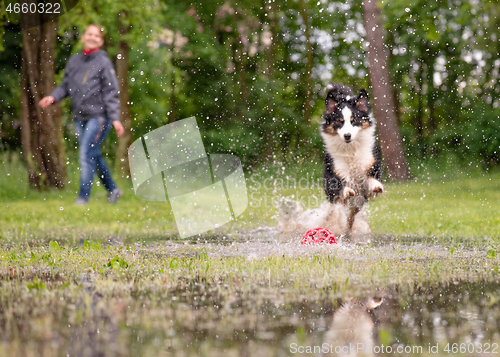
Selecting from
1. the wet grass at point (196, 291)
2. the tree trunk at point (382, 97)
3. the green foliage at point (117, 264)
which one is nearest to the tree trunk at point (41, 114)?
the tree trunk at point (382, 97)

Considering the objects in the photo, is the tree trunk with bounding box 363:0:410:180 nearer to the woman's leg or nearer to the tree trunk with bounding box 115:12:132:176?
the tree trunk with bounding box 115:12:132:176

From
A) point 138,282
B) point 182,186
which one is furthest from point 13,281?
point 182,186

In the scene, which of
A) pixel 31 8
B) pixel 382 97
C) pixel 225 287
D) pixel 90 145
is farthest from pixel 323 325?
pixel 382 97

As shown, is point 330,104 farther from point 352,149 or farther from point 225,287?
point 225,287

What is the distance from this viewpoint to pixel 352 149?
23.3 feet

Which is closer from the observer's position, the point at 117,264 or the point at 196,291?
the point at 196,291

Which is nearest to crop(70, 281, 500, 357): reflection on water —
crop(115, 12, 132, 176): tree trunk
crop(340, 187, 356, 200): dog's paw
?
crop(340, 187, 356, 200): dog's paw

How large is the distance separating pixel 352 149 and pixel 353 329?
4456 millimetres

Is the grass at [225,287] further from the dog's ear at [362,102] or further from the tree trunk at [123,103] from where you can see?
the tree trunk at [123,103]

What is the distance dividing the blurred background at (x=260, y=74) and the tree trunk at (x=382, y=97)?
193 mm

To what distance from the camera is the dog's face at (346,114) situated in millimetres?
6918

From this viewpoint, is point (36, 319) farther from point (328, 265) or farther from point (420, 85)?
point (420, 85)

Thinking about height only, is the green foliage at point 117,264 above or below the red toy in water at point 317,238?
above

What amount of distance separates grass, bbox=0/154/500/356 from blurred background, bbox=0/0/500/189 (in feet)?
26.9
